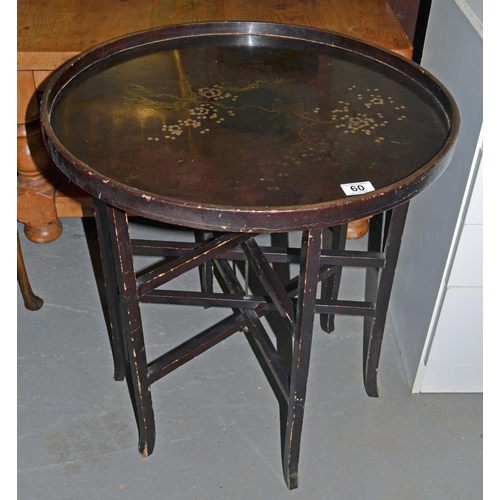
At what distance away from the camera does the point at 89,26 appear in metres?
2.45

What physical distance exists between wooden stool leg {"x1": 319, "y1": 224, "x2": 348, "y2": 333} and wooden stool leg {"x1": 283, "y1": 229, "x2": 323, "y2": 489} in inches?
19.7

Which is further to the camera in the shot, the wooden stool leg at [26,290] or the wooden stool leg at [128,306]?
the wooden stool leg at [26,290]

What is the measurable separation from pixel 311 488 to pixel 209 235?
3.06 ft

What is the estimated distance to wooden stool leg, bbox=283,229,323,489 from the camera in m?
1.56

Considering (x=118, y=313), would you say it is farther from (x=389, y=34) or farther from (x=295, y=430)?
(x=389, y=34)

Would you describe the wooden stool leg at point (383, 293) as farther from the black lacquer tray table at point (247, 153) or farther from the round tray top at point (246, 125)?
the round tray top at point (246, 125)

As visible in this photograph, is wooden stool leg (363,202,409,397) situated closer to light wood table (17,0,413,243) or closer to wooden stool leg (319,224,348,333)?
wooden stool leg (319,224,348,333)

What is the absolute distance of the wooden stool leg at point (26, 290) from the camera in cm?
249

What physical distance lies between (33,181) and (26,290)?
48 cm

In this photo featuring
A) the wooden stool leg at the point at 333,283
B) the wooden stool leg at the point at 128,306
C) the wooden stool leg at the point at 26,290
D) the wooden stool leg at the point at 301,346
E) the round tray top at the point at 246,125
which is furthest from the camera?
the wooden stool leg at the point at 26,290

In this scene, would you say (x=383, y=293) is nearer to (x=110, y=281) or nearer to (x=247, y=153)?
(x=247, y=153)

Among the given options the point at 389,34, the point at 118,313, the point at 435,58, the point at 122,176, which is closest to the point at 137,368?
the point at 118,313

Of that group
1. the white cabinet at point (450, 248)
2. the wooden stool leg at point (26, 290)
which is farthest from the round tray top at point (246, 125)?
the wooden stool leg at point (26, 290)

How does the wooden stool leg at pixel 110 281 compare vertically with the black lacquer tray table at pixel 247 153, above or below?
below
